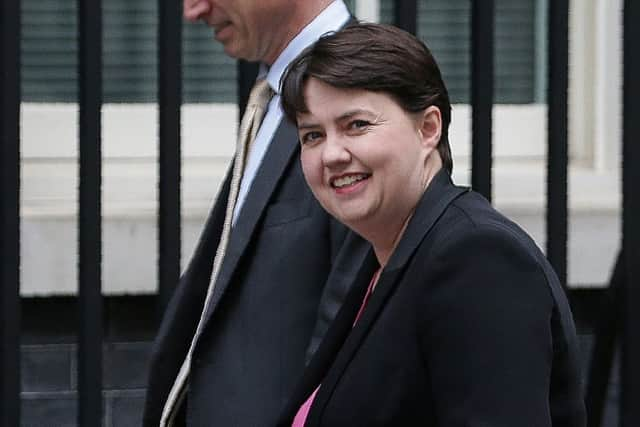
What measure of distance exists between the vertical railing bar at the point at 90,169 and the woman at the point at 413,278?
0.94m

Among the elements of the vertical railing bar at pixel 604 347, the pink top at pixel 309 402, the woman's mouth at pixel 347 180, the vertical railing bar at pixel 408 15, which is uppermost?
the vertical railing bar at pixel 408 15

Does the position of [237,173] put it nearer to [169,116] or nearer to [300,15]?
[300,15]

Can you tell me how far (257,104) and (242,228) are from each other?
23 centimetres

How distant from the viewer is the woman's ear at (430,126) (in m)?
2.22

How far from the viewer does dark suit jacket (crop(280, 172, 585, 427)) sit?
6.52ft

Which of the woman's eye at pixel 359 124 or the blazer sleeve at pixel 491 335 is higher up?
the woman's eye at pixel 359 124

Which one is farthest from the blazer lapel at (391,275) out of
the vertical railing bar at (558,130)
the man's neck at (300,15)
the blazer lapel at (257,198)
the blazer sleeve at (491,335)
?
the vertical railing bar at (558,130)

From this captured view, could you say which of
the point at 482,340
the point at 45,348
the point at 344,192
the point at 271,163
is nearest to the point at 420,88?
the point at 344,192

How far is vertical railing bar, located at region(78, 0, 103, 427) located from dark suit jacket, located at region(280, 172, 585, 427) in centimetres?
106

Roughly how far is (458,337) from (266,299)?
70cm

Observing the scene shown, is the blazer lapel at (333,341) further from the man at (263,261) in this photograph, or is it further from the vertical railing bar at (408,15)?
the vertical railing bar at (408,15)

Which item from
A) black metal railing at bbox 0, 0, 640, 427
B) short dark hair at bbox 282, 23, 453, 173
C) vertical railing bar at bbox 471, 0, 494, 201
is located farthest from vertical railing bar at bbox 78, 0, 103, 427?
short dark hair at bbox 282, 23, 453, 173
